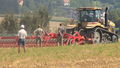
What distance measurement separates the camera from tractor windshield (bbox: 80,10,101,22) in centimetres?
2797

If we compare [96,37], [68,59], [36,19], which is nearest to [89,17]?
[96,37]

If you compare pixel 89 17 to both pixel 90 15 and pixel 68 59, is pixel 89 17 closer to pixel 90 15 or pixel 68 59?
pixel 90 15

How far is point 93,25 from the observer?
27609 millimetres

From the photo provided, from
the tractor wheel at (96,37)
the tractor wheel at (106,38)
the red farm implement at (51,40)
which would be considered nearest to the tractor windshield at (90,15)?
the tractor wheel at (96,37)

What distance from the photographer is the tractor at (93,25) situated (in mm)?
27797

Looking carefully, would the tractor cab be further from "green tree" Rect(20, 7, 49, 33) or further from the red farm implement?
"green tree" Rect(20, 7, 49, 33)

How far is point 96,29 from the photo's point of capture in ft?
90.5

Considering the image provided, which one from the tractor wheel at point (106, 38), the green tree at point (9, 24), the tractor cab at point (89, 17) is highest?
the tractor cab at point (89, 17)

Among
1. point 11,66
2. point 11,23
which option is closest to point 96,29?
point 11,66

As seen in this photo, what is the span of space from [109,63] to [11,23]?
194ft

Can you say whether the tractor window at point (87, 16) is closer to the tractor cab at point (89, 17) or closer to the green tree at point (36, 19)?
the tractor cab at point (89, 17)

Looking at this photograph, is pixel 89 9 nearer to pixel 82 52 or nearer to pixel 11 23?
pixel 82 52

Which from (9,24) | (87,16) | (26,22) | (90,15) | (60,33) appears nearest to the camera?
(60,33)

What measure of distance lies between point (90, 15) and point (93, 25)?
0.91 m
